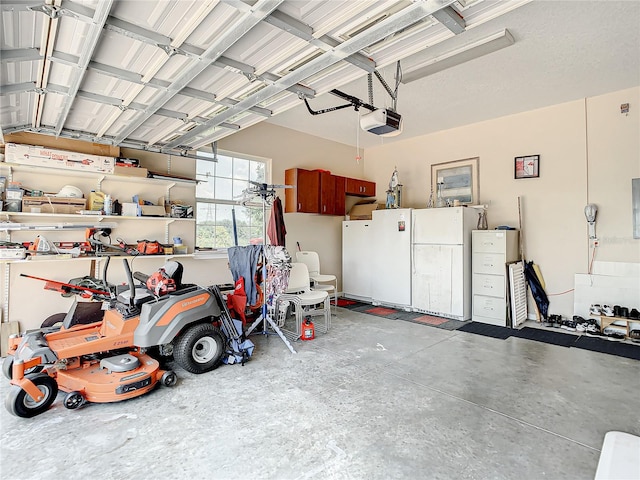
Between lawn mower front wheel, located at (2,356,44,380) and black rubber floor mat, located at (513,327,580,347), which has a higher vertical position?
lawn mower front wheel, located at (2,356,44,380)

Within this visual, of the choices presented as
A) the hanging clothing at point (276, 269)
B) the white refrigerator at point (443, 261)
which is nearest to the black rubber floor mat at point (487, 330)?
the white refrigerator at point (443, 261)

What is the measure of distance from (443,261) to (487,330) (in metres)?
1.17

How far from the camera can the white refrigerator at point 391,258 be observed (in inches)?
222

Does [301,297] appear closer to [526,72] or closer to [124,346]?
[124,346]

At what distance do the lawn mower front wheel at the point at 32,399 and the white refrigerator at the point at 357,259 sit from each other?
477cm

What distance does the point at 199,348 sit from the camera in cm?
317

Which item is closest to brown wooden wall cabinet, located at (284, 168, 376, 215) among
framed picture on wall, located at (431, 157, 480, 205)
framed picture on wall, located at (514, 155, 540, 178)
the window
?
the window

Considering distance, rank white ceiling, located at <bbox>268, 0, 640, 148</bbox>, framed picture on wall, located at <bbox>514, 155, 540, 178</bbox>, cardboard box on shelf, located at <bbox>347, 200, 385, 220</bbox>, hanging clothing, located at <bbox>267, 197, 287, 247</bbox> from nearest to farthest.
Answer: white ceiling, located at <bbox>268, 0, 640, 148</bbox> < hanging clothing, located at <bbox>267, 197, 287, 247</bbox> < framed picture on wall, located at <bbox>514, 155, 540, 178</bbox> < cardboard box on shelf, located at <bbox>347, 200, 385, 220</bbox>

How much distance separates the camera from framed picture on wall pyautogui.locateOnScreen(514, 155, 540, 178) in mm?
5047

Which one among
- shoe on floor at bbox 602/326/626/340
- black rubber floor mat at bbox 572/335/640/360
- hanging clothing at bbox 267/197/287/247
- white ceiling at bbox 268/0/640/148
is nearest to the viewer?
white ceiling at bbox 268/0/640/148

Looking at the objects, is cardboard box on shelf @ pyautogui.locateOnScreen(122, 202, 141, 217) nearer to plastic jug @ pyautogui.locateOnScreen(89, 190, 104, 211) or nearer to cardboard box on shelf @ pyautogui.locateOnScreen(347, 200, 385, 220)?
plastic jug @ pyautogui.locateOnScreen(89, 190, 104, 211)

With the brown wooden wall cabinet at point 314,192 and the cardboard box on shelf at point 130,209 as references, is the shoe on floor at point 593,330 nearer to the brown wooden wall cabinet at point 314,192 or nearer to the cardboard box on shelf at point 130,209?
the brown wooden wall cabinet at point 314,192

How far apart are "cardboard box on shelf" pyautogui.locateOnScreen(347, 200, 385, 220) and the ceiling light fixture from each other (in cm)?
287

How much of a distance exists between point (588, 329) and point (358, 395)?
3.67m
